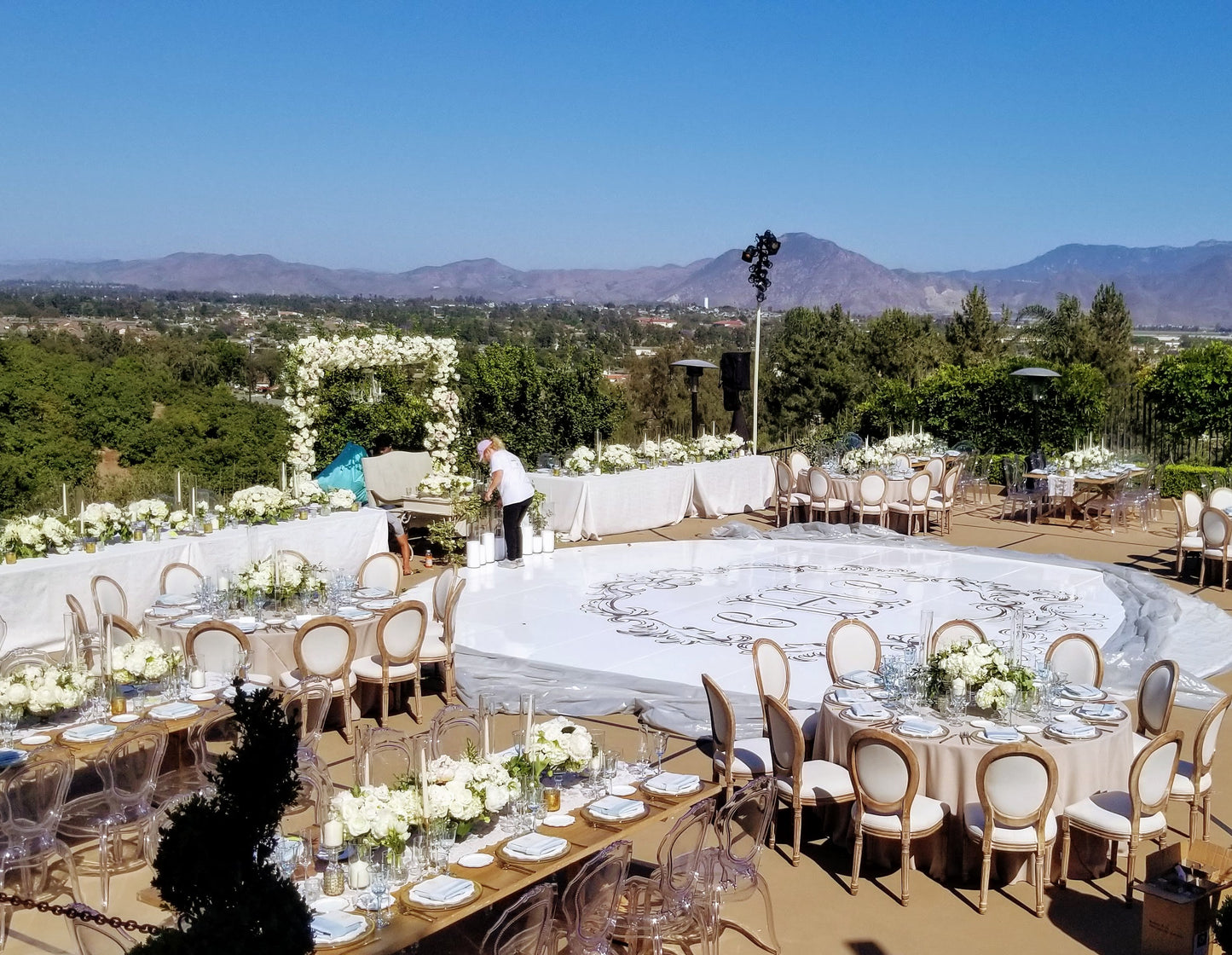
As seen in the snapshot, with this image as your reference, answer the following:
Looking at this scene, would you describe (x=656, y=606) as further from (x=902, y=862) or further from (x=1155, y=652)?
(x=902, y=862)

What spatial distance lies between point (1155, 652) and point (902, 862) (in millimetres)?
4871

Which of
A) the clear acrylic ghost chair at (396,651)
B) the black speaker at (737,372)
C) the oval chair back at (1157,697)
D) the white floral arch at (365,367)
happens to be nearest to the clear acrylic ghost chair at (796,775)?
the oval chair back at (1157,697)

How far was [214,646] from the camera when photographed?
7.21 metres

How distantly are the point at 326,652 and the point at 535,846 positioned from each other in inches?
129

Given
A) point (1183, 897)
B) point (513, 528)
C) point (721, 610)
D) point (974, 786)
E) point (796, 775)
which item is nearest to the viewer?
point (1183, 897)

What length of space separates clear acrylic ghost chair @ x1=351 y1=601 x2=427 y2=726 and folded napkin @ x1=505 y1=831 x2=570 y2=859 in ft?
10.8

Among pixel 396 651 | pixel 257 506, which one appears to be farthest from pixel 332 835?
pixel 257 506

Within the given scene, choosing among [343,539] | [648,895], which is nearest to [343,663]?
[648,895]

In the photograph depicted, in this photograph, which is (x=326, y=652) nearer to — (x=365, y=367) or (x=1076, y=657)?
(x=1076, y=657)

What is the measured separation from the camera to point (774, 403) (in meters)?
44.1

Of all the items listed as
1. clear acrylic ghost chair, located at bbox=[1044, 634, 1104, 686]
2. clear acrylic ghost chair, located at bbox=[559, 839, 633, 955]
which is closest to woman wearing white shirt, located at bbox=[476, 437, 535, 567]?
clear acrylic ghost chair, located at bbox=[1044, 634, 1104, 686]

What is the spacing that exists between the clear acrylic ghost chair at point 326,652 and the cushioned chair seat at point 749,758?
255 cm

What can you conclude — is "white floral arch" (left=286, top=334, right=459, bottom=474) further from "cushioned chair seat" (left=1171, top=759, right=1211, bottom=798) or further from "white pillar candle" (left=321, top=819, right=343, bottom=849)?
"white pillar candle" (left=321, top=819, right=343, bottom=849)

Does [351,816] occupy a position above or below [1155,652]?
above
